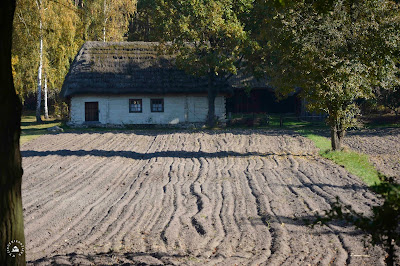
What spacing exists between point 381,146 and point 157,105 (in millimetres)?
14862

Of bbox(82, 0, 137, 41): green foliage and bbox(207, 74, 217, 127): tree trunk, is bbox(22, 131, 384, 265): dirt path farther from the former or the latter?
bbox(82, 0, 137, 41): green foliage

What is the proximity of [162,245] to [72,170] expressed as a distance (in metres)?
7.87

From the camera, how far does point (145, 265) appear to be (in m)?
6.12

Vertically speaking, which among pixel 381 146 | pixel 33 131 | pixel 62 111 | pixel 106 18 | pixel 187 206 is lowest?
pixel 187 206

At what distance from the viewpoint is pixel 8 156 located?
4535mm

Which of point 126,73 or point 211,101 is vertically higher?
point 126,73

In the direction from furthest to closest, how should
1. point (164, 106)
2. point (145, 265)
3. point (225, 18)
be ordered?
point (164, 106) < point (225, 18) < point (145, 265)

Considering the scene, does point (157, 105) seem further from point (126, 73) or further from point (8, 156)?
point (8, 156)

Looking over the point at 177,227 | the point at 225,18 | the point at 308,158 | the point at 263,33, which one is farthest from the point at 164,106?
the point at 177,227

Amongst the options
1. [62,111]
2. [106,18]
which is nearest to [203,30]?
[62,111]

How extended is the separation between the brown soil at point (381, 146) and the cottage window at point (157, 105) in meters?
11.8

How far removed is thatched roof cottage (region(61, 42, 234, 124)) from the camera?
96.4ft

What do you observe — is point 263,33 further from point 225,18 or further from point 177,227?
point 177,227

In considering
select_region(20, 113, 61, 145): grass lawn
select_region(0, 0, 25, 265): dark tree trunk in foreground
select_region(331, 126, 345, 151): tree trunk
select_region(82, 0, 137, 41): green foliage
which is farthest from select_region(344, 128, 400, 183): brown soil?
select_region(82, 0, 137, 41): green foliage
